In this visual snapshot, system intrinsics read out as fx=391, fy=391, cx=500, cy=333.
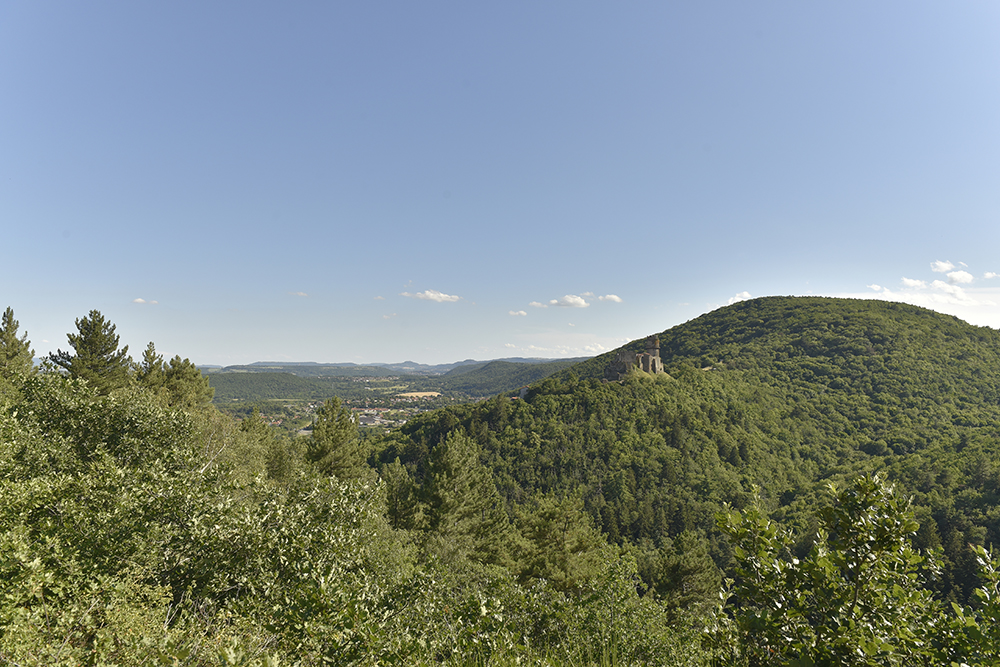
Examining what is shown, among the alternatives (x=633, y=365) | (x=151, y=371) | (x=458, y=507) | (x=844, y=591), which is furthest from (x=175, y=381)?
(x=633, y=365)

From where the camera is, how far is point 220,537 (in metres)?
6.93

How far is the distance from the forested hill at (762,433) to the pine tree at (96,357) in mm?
39940

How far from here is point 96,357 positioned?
2831 centimetres

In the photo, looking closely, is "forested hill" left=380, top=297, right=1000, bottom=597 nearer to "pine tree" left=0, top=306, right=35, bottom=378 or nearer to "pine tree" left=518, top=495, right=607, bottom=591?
"pine tree" left=518, top=495, right=607, bottom=591

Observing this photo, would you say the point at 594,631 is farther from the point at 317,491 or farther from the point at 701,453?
the point at 701,453

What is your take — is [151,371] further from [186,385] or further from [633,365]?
[633,365]

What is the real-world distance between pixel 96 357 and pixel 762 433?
115246mm

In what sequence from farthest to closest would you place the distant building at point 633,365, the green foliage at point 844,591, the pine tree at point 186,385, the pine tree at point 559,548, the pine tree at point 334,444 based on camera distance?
the distant building at point 633,365, the pine tree at point 186,385, the pine tree at point 334,444, the pine tree at point 559,548, the green foliage at point 844,591

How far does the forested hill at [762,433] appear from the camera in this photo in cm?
6738

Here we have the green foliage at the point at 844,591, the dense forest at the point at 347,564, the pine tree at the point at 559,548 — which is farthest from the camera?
the pine tree at the point at 559,548

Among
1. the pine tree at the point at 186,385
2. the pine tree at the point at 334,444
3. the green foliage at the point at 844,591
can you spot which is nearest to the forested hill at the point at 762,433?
the pine tree at the point at 186,385

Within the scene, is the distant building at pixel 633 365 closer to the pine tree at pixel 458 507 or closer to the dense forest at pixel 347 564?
the dense forest at pixel 347 564

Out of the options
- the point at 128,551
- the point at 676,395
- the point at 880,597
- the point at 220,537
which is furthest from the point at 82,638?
the point at 676,395

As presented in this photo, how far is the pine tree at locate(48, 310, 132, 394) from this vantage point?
26.9m
